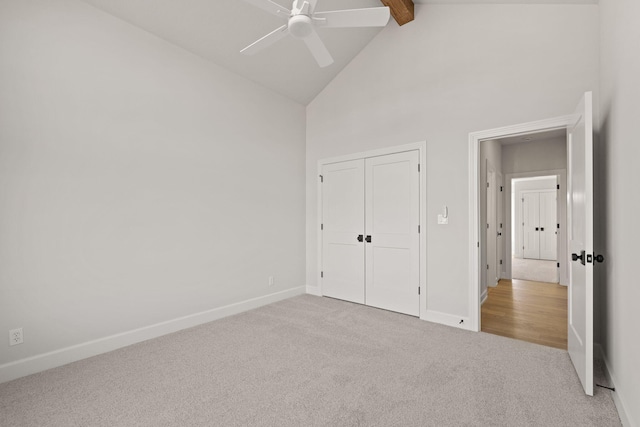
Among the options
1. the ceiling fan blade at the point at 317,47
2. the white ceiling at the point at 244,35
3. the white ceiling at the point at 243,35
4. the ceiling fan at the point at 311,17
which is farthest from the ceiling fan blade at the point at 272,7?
the white ceiling at the point at 243,35

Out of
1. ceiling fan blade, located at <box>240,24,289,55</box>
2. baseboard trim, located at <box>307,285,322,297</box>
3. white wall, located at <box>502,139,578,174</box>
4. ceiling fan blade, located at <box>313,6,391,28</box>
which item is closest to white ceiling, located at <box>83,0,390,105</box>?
ceiling fan blade, located at <box>240,24,289,55</box>

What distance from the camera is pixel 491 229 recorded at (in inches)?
211

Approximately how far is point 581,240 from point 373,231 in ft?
7.48

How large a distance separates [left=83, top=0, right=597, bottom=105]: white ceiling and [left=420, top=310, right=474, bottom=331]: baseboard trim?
10.5 ft

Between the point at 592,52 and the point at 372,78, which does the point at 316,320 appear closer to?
the point at 372,78

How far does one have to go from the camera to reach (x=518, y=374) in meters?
2.36

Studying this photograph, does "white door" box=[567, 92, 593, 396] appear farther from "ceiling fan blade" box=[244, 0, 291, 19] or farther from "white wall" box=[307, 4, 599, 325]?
"ceiling fan blade" box=[244, 0, 291, 19]

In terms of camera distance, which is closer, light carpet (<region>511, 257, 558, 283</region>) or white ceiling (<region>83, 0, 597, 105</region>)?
white ceiling (<region>83, 0, 597, 105</region>)

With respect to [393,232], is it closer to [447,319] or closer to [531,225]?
[447,319]

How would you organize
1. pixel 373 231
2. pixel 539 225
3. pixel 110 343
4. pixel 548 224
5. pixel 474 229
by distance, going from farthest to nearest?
pixel 539 225 → pixel 548 224 → pixel 373 231 → pixel 474 229 → pixel 110 343

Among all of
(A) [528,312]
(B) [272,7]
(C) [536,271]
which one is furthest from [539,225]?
(B) [272,7]

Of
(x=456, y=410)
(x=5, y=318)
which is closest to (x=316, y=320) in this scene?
(x=456, y=410)

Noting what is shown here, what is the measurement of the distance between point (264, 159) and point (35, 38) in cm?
247

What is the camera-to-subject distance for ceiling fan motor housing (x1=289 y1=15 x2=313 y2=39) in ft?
6.36
